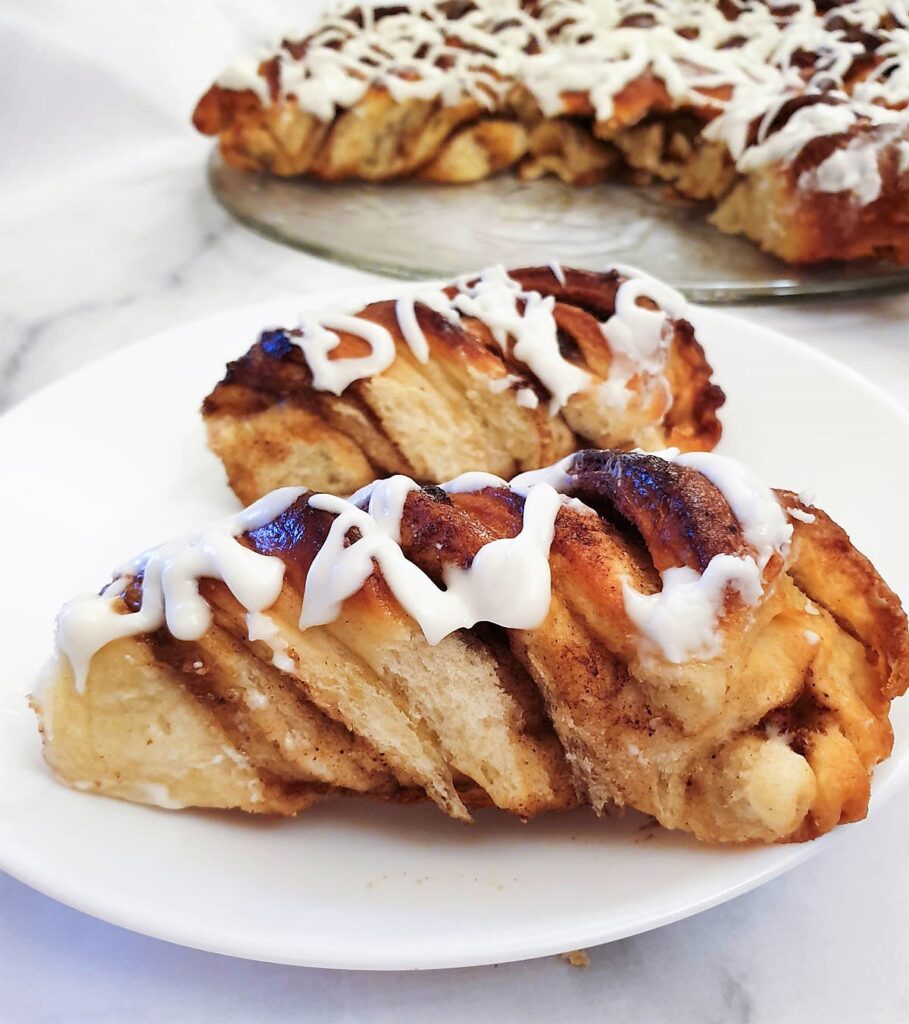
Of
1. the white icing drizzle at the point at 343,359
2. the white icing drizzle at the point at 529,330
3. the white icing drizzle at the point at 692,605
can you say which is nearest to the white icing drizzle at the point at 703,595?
the white icing drizzle at the point at 692,605

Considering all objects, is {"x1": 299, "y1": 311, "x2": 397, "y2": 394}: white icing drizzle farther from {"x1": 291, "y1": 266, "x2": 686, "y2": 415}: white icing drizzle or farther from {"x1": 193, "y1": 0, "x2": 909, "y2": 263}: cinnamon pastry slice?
{"x1": 193, "y1": 0, "x2": 909, "y2": 263}: cinnamon pastry slice

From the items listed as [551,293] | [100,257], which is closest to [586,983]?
[551,293]

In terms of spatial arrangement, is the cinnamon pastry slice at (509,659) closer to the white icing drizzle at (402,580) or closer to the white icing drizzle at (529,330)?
the white icing drizzle at (402,580)

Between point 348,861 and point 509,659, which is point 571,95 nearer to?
point 509,659

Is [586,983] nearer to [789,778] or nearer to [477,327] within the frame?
[789,778]

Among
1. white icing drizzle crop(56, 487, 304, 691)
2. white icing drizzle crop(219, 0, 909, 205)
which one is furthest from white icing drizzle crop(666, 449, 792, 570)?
white icing drizzle crop(219, 0, 909, 205)

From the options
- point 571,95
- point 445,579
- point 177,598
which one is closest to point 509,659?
point 445,579
